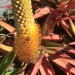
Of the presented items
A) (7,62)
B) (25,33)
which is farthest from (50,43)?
(7,62)

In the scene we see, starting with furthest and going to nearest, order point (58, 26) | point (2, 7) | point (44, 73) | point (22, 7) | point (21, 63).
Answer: point (2, 7) < point (58, 26) < point (21, 63) < point (44, 73) < point (22, 7)

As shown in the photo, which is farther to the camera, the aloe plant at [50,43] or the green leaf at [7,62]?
the aloe plant at [50,43]

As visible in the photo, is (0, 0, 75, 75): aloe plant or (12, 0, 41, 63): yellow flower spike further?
(0, 0, 75, 75): aloe plant

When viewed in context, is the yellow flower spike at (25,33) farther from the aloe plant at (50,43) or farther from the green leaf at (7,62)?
the green leaf at (7,62)

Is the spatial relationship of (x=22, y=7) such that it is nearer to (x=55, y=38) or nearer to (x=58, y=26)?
(x=55, y=38)

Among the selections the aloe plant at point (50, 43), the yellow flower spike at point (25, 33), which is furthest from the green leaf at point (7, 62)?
the yellow flower spike at point (25, 33)

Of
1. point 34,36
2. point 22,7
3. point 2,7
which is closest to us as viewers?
point 22,7

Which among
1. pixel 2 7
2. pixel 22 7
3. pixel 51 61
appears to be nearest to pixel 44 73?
pixel 51 61

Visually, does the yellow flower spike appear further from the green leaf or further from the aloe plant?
the green leaf

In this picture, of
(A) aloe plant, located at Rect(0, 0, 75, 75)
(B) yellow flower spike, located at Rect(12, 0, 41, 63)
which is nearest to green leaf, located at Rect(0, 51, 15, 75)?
(A) aloe plant, located at Rect(0, 0, 75, 75)
